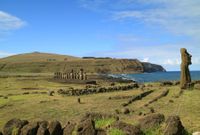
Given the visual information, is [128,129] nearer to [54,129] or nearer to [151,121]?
[151,121]

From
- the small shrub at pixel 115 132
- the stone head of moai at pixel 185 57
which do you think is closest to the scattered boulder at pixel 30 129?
the small shrub at pixel 115 132

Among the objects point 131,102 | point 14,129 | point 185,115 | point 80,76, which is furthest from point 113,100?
point 80,76

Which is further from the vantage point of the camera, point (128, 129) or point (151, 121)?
point (151, 121)

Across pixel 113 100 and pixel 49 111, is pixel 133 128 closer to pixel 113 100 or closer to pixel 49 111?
pixel 49 111

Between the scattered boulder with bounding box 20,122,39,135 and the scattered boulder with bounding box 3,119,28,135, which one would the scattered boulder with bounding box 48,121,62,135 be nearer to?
the scattered boulder with bounding box 20,122,39,135

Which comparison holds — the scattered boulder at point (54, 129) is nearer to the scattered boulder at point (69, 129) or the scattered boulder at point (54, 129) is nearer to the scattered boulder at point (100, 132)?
the scattered boulder at point (69, 129)

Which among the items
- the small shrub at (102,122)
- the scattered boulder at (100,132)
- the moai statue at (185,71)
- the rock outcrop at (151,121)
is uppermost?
the moai statue at (185,71)

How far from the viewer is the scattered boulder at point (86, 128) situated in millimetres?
14016

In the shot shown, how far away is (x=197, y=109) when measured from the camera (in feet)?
91.9

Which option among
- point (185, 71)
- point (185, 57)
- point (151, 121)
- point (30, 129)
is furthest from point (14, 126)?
Result: point (185, 57)

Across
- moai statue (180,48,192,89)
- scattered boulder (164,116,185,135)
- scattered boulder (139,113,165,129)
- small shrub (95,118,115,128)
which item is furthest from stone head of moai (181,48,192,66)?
scattered boulder (164,116,185,135)

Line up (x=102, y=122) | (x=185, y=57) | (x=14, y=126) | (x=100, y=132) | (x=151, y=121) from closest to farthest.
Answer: (x=100, y=132) < (x=151, y=121) < (x=14, y=126) < (x=102, y=122) < (x=185, y=57)

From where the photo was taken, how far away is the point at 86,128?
46.3 ft

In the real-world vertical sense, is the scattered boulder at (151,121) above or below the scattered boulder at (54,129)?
above
